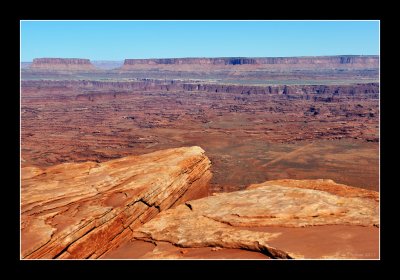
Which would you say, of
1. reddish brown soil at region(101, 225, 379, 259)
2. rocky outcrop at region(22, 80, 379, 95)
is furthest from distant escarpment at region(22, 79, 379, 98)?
reddish brown soil at region(101, 225, 379, 259)

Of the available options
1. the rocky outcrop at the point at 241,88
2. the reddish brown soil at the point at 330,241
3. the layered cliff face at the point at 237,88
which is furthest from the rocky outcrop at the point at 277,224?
the rocky outcrop at the point at 241,88

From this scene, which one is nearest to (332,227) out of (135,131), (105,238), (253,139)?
(105,238)

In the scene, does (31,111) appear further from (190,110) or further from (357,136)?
(357,136)

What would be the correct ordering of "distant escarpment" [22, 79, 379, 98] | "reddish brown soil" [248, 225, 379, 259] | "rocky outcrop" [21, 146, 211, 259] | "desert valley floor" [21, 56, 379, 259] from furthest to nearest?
"distant escarpment" [22, 79, 379, 98], "rocky outcrop" [21, 146, 211, 259], "desert valley floor" [21, 56, 379, 259], "reddish brown soil" [248, 225, 379, 259]

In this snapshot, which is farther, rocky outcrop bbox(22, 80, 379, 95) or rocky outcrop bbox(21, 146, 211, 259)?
rocky outcrop bbox(22, 80, 379, 95)

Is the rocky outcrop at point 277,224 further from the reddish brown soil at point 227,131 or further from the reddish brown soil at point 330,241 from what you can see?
the reddish brown soil at point 227,131

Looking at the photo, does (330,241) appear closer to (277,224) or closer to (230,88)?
(277,224)

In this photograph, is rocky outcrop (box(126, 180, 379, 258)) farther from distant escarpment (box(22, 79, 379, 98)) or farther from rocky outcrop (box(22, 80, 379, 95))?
rocky outcrop (box(22, 80, 379, 95))
